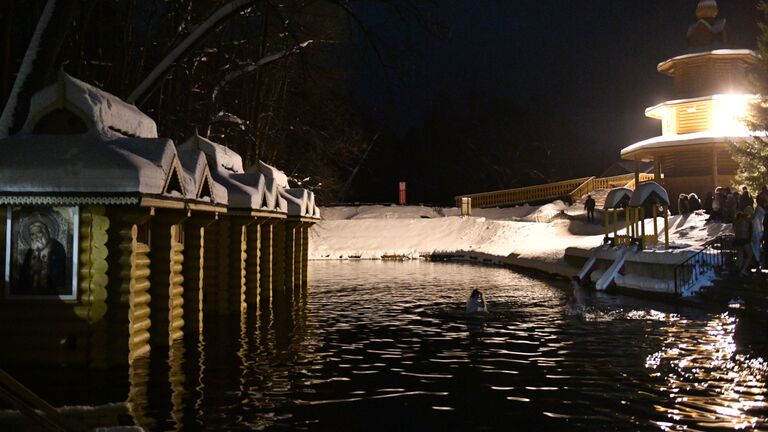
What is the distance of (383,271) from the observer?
39.8m

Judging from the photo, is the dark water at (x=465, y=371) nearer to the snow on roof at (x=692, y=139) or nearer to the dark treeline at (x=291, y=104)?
the dark treeline at (x=291, y=104)

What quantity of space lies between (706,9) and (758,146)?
53.1 ft

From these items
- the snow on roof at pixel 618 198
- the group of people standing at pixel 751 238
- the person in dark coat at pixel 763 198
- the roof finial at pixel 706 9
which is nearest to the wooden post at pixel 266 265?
the group of people standing at pixel 751 238

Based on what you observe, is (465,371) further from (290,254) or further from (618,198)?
(618,198)

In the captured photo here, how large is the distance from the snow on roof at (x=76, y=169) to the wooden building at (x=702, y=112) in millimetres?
39148

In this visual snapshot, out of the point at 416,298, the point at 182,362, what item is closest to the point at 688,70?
the point at 416,298

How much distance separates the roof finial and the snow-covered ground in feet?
50.7

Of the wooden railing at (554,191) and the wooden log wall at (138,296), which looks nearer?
the wooden log wall at (138,296)

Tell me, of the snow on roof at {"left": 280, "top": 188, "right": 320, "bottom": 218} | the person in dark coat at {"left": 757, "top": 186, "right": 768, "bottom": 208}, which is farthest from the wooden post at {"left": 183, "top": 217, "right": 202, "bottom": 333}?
the person in dark coat at {"left": 757, "top": 186, "right": 768, "bottom": 208}

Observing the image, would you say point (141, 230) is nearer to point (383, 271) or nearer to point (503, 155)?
point (383, 271)

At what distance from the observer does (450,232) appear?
5919 centimetres

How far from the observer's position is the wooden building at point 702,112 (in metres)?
45.2

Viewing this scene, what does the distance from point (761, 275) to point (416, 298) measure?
33.9ft

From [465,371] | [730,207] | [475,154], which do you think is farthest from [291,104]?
[475,154]
